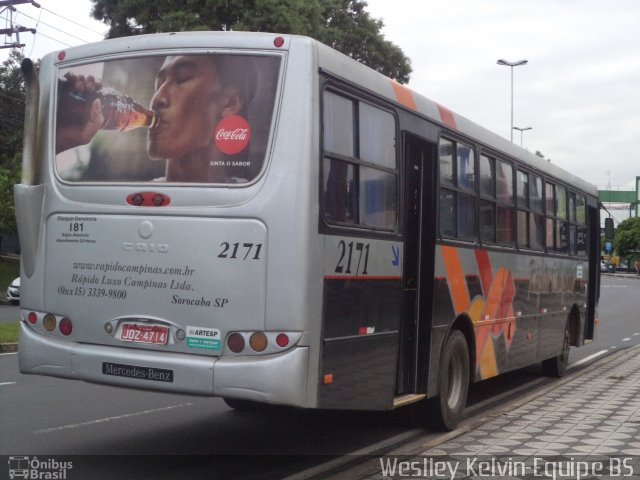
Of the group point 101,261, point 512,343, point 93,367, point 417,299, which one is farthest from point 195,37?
point 512,343

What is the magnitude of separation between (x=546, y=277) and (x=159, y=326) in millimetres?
7595

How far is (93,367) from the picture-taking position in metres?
6.80

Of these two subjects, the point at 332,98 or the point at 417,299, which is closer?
the point at 332,98

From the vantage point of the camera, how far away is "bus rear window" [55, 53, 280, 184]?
21.7 feet

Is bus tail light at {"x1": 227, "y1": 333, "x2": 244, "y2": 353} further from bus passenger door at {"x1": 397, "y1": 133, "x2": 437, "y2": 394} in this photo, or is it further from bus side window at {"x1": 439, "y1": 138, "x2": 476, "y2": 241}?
bus side window at {"x1": 439, "y1": 138, "x2": 476, "y2": 241}

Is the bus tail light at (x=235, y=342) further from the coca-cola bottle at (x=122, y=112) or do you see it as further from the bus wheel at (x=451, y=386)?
the bus wheel at (x=451, y=386)

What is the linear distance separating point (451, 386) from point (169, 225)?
160 inches

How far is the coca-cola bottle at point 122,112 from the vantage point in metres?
6.89

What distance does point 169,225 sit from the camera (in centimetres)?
→ 667

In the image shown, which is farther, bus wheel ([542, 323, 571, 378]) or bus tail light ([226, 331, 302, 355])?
bus wheel ([542, 323, 571, 378])

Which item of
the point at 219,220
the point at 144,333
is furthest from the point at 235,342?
the point at 219,220

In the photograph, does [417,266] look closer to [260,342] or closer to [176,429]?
[260,342]

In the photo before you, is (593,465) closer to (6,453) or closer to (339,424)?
(339,424)

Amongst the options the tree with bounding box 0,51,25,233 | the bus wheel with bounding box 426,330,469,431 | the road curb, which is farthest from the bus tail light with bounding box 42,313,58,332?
the tree with bounding box 0,51,25,233
